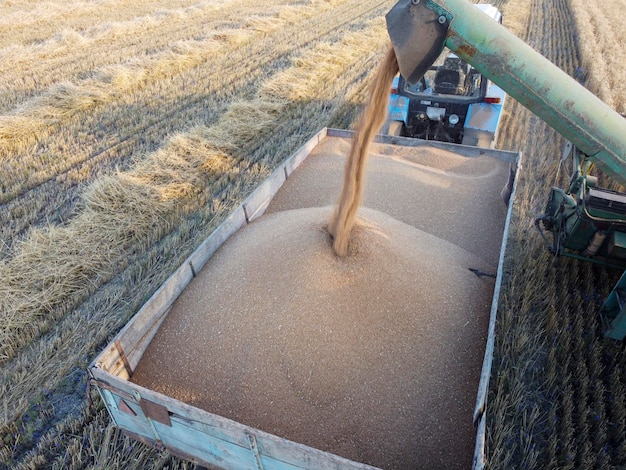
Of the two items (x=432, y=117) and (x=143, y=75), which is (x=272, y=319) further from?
(x=143, y=75)

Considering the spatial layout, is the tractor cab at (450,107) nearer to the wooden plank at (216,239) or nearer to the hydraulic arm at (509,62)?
the wooden plank at (216,239)

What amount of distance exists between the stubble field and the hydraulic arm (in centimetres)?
186

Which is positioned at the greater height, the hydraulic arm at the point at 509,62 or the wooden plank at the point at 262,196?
the hydraulic arm at the point at 509,62

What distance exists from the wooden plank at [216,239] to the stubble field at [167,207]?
38.0 inches

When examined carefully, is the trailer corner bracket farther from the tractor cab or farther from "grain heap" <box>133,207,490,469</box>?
the tractor cab

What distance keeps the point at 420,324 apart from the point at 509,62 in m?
1.62

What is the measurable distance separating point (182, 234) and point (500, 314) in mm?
3283

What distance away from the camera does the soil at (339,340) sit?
7.68 ft

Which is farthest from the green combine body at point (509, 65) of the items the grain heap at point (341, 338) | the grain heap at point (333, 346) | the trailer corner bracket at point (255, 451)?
the trailer corner bracket at point (255, 451)

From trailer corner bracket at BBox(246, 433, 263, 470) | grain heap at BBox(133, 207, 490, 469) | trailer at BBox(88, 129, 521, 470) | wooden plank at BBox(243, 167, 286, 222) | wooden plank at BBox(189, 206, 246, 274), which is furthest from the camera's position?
wooden plank at BBox(243, 167, 286, 222)

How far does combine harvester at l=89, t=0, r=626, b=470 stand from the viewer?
6.68 ft

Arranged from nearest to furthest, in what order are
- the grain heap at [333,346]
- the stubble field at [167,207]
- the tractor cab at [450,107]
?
the grain heap at [333,346]
the stubble field at [167,207]
the tractor cab at [450,107]

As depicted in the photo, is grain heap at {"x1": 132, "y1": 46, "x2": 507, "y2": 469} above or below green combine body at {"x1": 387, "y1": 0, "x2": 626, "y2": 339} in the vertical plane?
below

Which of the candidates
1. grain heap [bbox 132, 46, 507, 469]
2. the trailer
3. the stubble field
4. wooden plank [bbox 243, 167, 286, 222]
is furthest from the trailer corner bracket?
wooden plank [bbox 243, 167, 286, 222]
